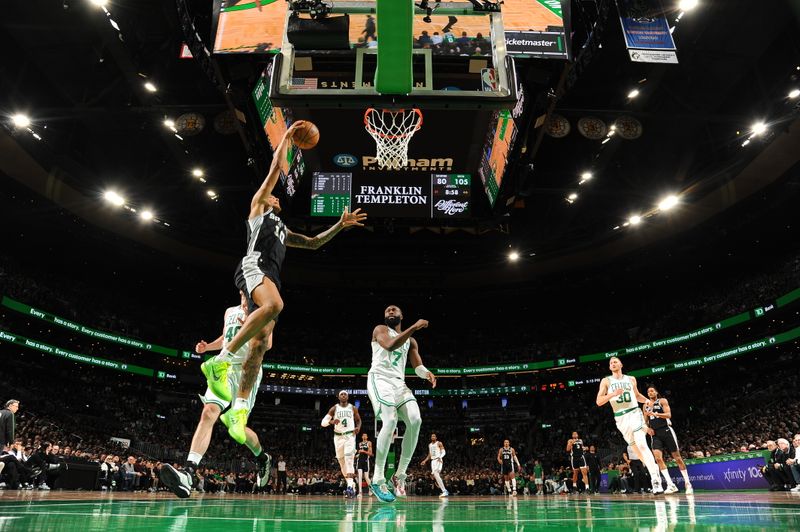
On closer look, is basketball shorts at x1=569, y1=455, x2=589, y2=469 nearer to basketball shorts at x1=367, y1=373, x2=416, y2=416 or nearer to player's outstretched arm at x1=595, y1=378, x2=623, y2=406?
player's outstretched arm at x1=595, y1=378, x2=623, y2=406

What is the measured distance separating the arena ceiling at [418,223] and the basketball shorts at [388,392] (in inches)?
260

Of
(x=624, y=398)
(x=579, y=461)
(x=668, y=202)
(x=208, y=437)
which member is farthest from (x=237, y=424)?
(x=668, y=202)

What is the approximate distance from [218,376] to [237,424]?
0.47 meters

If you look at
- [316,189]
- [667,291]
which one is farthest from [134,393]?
[667,291]

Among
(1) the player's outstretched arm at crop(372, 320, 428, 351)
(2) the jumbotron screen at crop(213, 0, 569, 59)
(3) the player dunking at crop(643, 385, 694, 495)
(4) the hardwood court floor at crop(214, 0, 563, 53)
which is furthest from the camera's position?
(3) the player dunking at crop(643, 385, 694, 495)

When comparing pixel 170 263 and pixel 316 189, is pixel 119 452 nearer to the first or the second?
pixel 170 263

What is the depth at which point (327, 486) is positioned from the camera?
24.2 metres

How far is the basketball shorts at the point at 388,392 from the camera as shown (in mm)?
6109

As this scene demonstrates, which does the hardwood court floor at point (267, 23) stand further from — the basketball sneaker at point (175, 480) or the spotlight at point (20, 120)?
the spotlight at point (20, 120)

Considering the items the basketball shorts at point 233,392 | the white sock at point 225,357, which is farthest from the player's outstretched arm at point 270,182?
the basketball shorts at point 233,392

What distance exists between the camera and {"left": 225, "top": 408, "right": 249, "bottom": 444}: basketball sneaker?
174 inches

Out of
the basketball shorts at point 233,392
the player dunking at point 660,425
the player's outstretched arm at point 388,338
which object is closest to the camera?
the basketball shorts at point 233,392

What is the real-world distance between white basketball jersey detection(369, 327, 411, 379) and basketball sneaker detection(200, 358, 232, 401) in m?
2.09

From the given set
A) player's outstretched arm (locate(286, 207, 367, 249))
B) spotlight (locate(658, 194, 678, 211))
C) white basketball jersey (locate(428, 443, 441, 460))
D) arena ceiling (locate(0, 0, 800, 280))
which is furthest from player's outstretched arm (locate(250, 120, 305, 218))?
spotlight (locate(658, 194, 678, 211))
